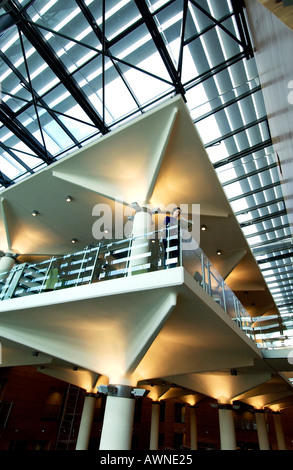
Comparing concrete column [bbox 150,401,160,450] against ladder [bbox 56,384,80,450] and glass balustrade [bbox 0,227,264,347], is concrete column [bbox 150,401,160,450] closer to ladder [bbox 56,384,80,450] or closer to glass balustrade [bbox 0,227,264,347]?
ladder [bbox 56,384,80,450]

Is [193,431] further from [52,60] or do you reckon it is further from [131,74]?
[52,60]

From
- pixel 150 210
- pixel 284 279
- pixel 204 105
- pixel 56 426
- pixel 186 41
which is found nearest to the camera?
pixel 150 210

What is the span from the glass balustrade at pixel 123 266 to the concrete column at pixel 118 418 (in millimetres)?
2380

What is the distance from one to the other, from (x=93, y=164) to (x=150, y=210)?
2413mm

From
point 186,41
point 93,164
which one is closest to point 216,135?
point 186,41

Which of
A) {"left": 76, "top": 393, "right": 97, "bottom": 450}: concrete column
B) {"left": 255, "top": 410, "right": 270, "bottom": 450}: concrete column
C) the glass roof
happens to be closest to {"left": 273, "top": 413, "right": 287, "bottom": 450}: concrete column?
{"left": 255, "top": 410, "right": 270, "bottom": 450}: concrete column

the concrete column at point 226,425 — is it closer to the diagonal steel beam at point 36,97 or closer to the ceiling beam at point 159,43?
the ceiling beam at point 159,43

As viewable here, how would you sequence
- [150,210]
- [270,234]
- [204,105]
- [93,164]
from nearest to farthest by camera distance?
[150,210] → [93,164] → [204,105] → [270,234]

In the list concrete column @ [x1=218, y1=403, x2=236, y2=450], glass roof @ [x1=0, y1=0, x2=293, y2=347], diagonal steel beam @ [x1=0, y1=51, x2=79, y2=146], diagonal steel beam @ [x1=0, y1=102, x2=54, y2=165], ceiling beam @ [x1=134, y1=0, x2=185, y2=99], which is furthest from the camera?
diagonal steel beam @ [x1=0, y1=102, x2=54, y2=165]

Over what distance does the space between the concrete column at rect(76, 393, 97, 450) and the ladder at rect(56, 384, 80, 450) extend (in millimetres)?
4347

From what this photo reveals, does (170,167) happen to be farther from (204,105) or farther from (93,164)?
(204,105)

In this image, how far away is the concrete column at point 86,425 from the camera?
1178 cm

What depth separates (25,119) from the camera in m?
11.9

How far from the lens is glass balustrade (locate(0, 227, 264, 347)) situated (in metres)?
5.05
